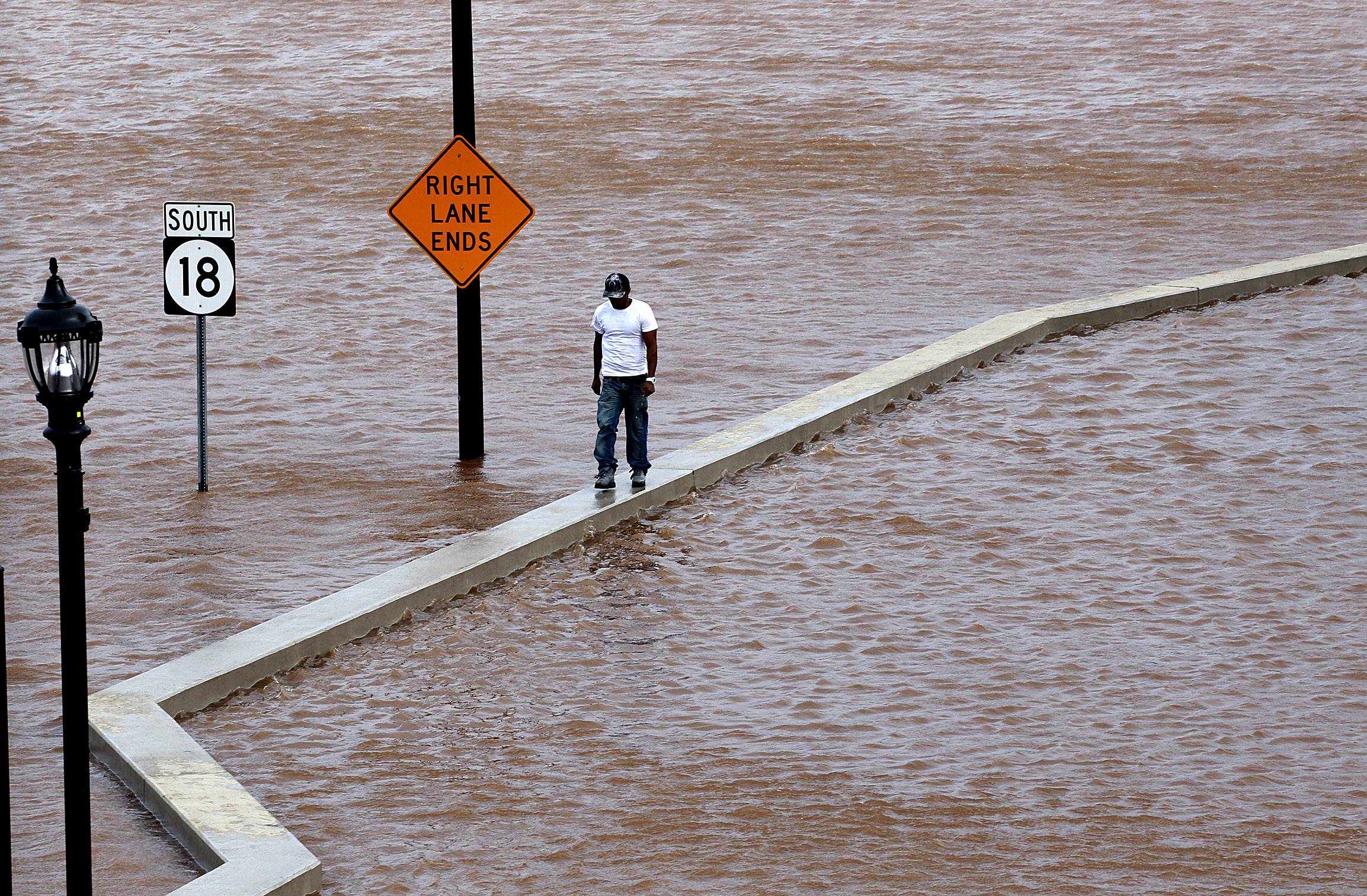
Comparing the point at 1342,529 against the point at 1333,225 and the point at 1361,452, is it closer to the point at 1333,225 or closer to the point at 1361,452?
the point at 1361,452

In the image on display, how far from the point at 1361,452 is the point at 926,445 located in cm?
333

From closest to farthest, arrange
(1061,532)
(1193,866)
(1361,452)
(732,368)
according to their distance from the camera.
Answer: (1193,866) → (1061,532) → (1361,452) → (732,368)

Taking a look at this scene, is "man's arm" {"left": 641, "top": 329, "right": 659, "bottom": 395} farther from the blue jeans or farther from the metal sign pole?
the metal sign pole

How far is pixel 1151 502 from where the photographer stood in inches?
516

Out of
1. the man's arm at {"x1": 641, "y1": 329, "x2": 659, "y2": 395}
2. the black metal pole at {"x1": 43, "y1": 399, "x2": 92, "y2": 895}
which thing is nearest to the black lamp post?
the black metal pole at {"x1": 43, "y1": 399, "x2": 92, "y2": 895}

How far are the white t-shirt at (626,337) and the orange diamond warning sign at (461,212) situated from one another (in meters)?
1.67

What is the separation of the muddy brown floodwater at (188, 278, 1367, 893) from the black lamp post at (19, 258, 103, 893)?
1331 mm

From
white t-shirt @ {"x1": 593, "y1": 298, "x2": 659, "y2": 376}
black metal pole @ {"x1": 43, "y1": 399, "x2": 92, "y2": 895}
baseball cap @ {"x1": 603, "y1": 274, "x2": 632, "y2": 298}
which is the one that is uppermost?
baseball cap @ {"x1": 603, "y1": 274, "x2": 632, "y2": 298}

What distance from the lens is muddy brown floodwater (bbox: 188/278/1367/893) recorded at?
8062mm

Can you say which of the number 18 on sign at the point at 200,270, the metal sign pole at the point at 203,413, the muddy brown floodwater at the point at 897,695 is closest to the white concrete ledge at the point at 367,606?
the muddy brown floodwater at the point at 897,695

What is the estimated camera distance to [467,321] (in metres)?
14.5

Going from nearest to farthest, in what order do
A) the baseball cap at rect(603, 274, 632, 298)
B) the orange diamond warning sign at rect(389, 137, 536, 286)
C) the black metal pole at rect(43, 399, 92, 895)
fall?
the black metal pole at rect(43, 399, 92, 895) → the baseball cap at rect(603, 274, 632, 298) → the orange diamond warning sign at rect(389, 137, 536, 286)

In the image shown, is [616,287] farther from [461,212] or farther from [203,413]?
[203,413]

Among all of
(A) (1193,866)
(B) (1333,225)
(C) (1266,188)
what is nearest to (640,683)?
(A) (1193,866)
